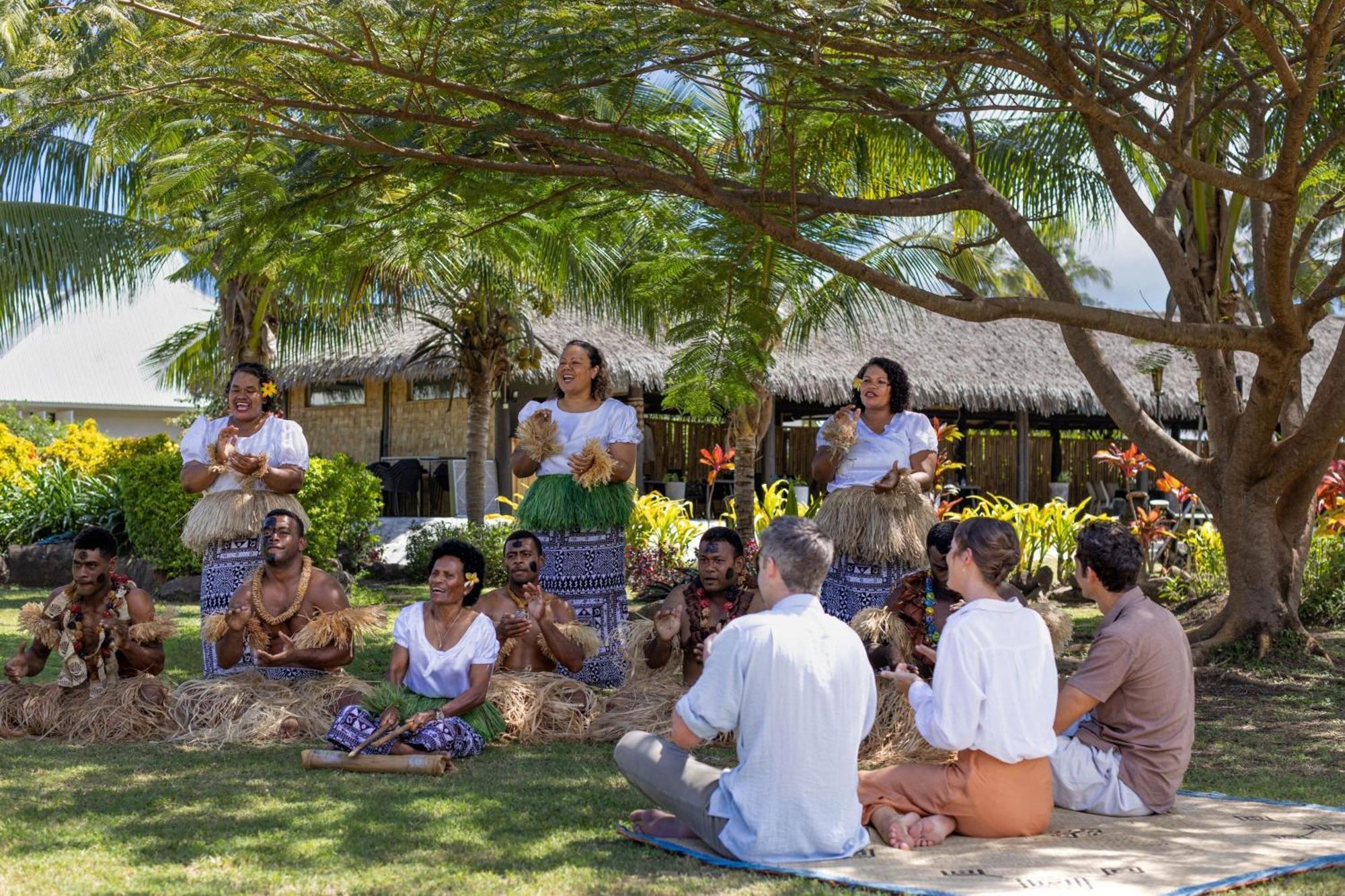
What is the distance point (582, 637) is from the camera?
18.4 ft

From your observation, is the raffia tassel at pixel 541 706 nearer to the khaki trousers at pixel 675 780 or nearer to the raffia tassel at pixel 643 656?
the raffia tassel at pixel 643 656

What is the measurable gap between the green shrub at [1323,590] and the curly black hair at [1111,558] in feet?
18.2

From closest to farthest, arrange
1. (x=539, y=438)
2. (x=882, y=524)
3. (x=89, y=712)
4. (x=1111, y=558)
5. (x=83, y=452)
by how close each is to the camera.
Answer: (x=1111, y=558) → (x=89, y=712) → (x=882, y=524) → (x=539, y=438) → (x=83, y=452)

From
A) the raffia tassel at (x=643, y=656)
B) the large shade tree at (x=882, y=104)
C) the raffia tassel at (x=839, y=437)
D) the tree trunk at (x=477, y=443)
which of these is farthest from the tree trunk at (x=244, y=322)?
the raffia tassel at (x=839, y=437)

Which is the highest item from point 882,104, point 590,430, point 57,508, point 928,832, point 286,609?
point 882,104

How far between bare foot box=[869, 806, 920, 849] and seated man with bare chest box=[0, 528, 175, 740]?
292 centimetres

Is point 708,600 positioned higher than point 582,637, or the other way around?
point 708,600

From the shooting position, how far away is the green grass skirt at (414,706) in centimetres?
483

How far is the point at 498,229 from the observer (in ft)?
23.6

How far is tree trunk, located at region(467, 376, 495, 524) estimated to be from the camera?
12273 millimetres

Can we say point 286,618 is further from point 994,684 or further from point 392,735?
point 994,684

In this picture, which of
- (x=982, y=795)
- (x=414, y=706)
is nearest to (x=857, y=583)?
(x=414, y=706)

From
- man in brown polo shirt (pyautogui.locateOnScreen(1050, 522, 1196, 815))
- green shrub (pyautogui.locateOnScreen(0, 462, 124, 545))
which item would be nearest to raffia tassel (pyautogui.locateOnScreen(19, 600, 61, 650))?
man in brown polo shirt (pyautogui.locateOnScreen(1050, 522, 1196, 815))

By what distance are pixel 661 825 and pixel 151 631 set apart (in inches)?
105
